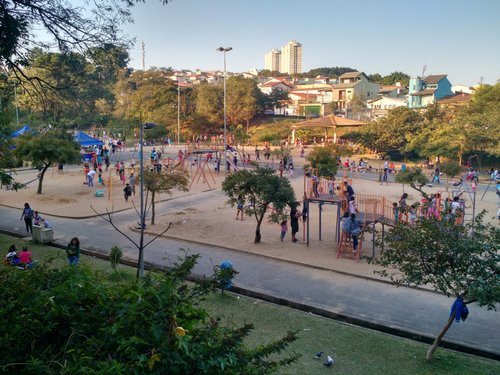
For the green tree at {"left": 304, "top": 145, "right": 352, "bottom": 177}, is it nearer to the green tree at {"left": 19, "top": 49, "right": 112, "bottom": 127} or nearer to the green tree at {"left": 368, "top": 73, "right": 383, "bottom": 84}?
the green tree at {"left": 19, "top": 49, "right": 112, "bottom": 127}

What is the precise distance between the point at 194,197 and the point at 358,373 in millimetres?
17902

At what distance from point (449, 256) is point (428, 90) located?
62.8 meters

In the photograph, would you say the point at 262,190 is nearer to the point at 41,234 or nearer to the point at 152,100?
the point at 41,234

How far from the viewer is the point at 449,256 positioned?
7848 millimetres

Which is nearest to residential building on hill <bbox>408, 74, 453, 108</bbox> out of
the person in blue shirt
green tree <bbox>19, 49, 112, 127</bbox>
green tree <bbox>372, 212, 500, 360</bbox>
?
the person in blue shirt

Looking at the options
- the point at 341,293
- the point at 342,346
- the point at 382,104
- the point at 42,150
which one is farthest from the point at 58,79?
the point at 382,104

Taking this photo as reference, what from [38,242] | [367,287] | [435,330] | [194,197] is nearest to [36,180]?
[194,197]

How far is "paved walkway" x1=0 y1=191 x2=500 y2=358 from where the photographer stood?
31.8 feet

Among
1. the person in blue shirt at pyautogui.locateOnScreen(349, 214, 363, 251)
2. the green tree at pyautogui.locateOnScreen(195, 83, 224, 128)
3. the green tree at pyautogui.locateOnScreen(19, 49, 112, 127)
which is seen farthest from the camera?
the green tree at pyautogui.locateOnScreen(195, 83, 224, 128)

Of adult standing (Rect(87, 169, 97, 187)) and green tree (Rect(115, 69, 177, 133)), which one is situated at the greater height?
green tree (Rect(115, 69, 177, 133))

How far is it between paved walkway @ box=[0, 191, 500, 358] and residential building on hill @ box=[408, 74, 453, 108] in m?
56.3

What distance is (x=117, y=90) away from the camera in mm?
72375

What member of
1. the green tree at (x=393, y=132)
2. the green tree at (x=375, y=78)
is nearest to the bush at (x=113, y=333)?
the green tree at (x=393, y=132)

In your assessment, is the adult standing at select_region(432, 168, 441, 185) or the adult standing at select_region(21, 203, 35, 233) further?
the adult standing at select_region(432, 168, 441, 185)
